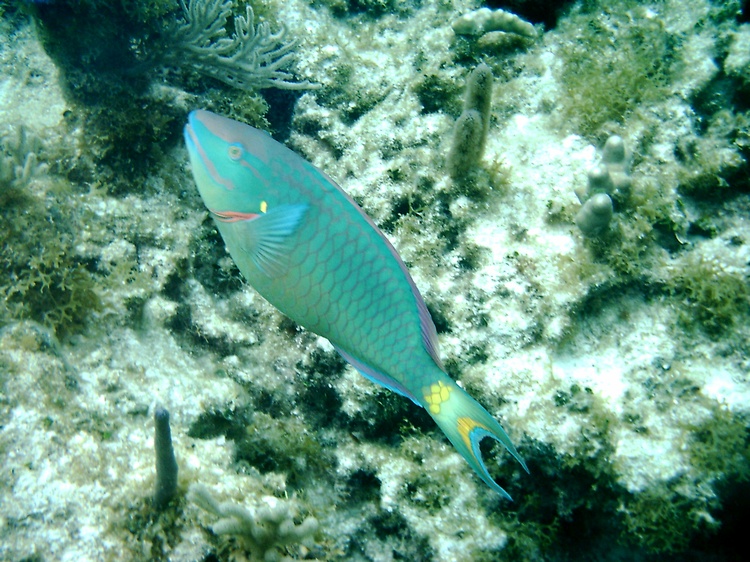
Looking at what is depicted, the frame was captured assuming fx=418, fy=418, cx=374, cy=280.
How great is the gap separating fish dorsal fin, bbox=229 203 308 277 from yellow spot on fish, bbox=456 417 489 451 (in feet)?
3.23

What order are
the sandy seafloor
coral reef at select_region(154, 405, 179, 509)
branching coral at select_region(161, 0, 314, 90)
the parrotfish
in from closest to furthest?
the parrotfish < coral reef at select_region(154, 405, 179, 509) < the sandy seafloor < branching coral at select_region(161, 0, 314, 90)

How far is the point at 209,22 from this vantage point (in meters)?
3.61

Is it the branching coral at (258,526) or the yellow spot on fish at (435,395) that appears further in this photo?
the branching coral at (258,526)

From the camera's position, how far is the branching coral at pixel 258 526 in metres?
2.03

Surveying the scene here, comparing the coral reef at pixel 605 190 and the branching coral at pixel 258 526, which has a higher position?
the coral reef at pixel 605 190

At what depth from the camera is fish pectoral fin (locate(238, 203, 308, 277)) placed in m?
1.71

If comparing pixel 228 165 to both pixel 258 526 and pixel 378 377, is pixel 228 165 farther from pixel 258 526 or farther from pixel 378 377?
pixel 258 526

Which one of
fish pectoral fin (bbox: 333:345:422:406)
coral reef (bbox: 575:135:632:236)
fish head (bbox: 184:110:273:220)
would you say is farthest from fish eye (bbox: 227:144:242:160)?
coral reef (bbox: 575:135:632:236)

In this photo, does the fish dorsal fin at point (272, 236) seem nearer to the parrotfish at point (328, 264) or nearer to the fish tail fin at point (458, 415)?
the parrotfish at point (328, 264)

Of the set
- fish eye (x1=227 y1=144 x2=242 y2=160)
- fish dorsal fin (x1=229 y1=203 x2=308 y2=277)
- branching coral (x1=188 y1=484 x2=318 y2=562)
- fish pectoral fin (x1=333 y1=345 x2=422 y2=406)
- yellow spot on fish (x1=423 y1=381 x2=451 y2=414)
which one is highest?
fish eye (x1=227 y1=144 x2=242 y2=160)

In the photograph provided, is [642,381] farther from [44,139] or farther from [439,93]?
[44,139]

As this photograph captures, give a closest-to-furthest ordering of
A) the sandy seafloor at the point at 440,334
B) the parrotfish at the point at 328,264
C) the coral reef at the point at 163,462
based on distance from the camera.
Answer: the parrotfish at the point at 328,264
the coral reef at the point at 163,462
the sandy seafloor at the point at 440,334

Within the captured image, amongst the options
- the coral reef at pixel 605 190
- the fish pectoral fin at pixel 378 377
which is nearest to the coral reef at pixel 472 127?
the coral reef at pixel 605 190

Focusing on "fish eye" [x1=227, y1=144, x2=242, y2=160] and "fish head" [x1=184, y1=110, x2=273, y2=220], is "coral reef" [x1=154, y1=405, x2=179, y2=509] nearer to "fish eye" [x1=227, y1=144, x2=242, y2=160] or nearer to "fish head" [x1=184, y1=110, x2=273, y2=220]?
"fish head" [x1=184, y1=110, x2=273, y2=220]
